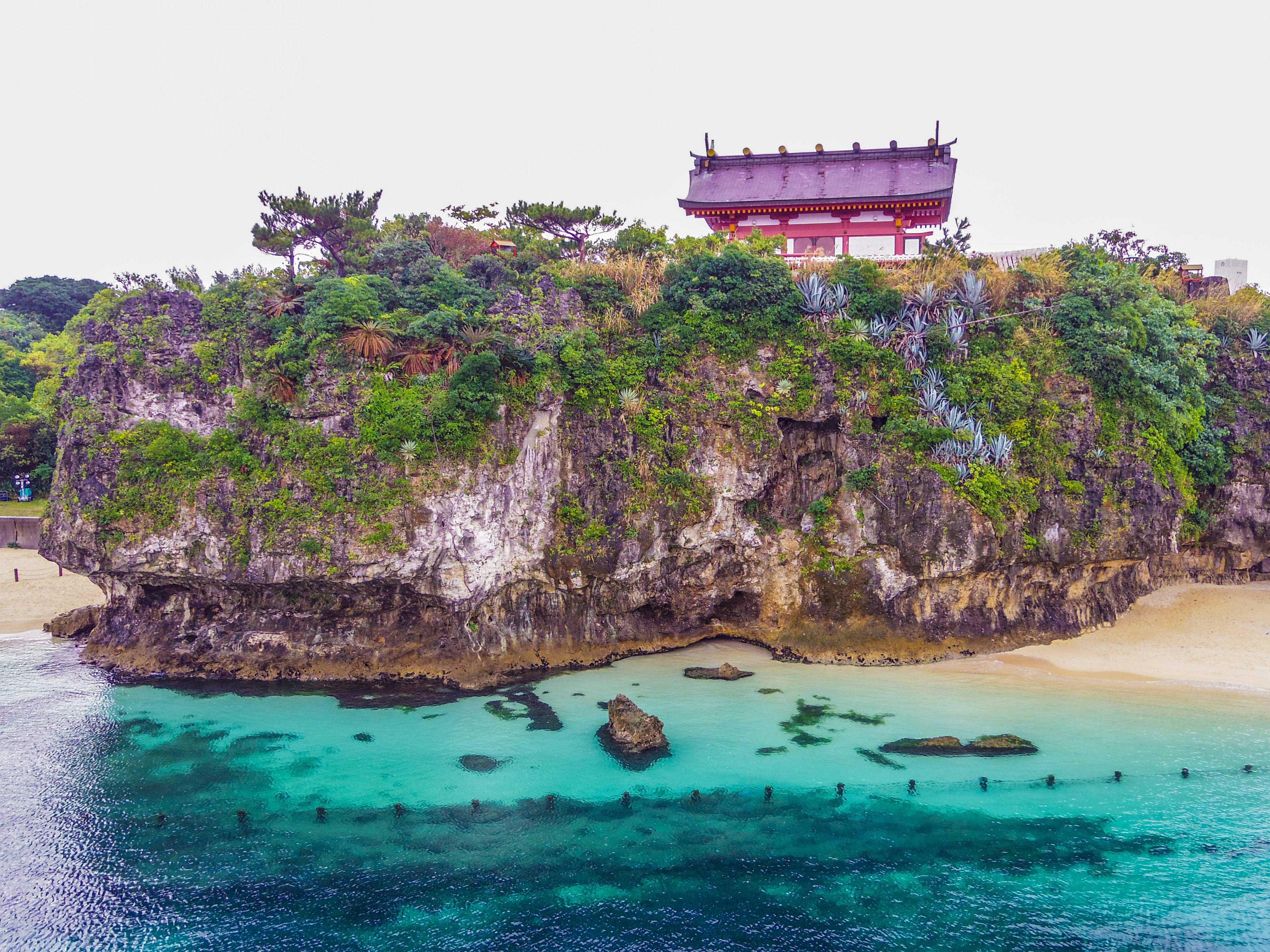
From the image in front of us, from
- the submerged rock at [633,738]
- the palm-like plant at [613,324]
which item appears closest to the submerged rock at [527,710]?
the submerged rock at [633,738]

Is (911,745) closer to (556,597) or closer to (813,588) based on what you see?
(813,588)

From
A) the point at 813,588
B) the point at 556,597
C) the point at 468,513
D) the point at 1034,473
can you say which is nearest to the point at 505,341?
the point at 468,513

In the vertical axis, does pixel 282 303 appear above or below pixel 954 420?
above

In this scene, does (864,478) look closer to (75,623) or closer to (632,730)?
(632,730)

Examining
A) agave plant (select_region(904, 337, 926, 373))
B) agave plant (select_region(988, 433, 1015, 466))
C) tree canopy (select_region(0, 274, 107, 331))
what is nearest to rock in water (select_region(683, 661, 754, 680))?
agave plant (select_region(988, 433, 1015, 466))

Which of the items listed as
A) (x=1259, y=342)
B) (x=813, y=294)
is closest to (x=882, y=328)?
(x=813, y=294)

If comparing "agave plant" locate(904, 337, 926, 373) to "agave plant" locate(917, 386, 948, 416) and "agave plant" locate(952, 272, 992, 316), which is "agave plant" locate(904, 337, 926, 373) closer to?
"agave plant" locate(917, 386, 948, 416)

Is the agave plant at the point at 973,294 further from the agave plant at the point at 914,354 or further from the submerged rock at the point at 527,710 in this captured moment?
the submerged rock at the point at 527,710
